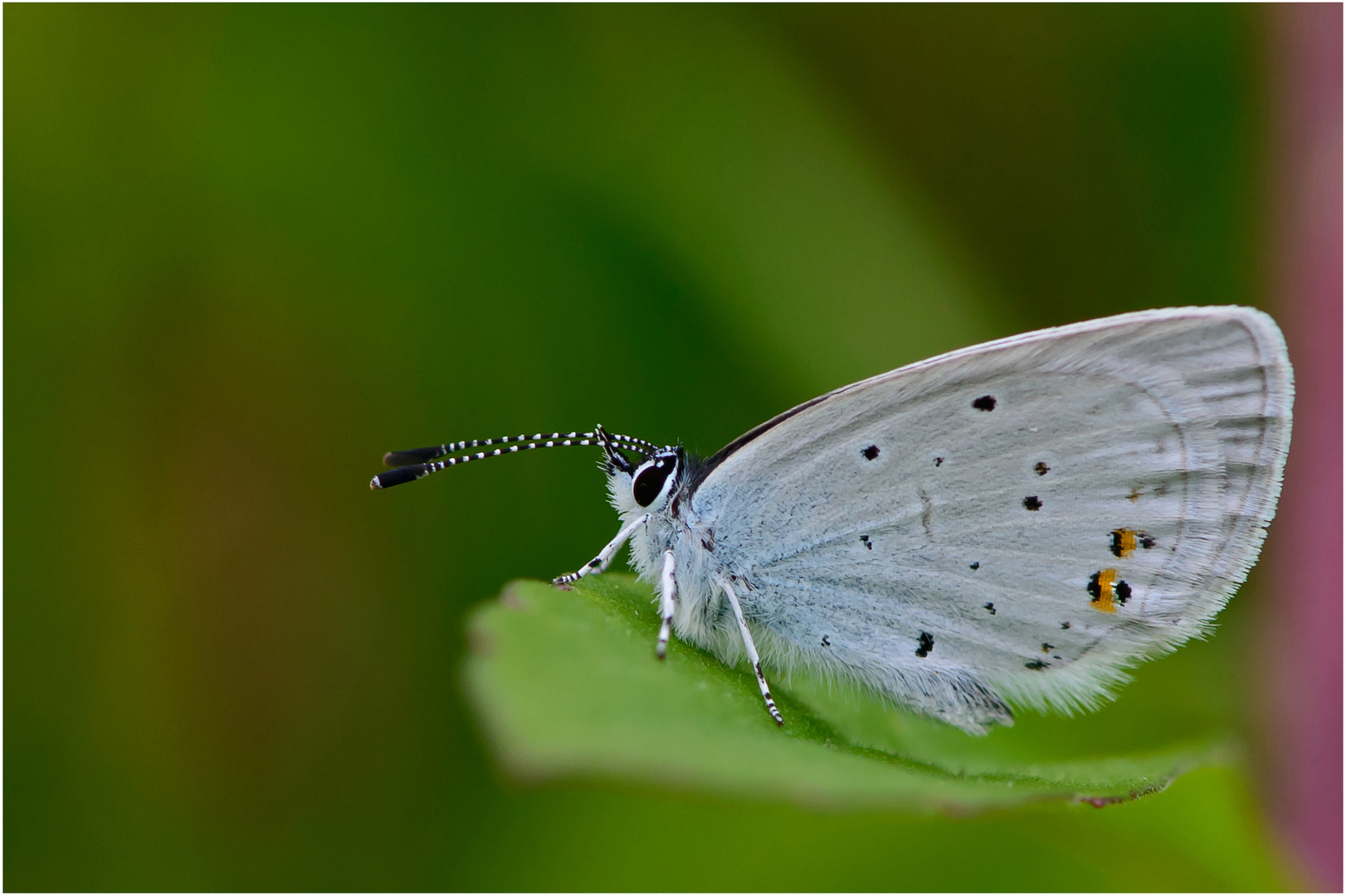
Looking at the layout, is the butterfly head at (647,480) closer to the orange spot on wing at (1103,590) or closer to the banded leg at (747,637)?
the banded leg at (747,637)

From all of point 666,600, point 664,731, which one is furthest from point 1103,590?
point 664,731

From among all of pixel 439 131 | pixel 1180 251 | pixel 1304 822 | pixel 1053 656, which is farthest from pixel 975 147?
pixel 1304 822

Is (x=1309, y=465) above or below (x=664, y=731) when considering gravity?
below

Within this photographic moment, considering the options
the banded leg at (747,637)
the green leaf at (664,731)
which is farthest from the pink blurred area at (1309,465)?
the banded leg at (747,637)

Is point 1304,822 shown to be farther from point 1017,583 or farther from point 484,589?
point 484,589

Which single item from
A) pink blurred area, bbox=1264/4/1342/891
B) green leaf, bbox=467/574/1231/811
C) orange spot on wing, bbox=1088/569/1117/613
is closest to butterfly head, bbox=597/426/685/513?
green leaf, bbox=467/574/1231/811

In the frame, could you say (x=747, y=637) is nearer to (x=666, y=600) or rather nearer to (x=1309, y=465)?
(x=666, y=600)
